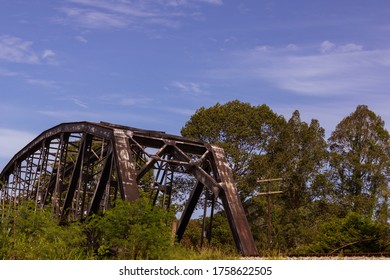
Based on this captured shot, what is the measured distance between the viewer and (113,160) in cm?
2061

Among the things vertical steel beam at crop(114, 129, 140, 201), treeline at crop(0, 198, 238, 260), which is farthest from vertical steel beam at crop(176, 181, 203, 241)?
treeline at crop(0, 198, 238, 260)

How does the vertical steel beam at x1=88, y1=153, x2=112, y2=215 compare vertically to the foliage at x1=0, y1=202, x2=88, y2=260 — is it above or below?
above

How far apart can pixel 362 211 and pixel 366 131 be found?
7.55 metres

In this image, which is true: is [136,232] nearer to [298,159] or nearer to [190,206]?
[190,206]

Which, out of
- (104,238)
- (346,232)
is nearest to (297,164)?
(346,232)

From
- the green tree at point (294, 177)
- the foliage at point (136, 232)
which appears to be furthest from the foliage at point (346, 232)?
the green tree at point (294, 177)

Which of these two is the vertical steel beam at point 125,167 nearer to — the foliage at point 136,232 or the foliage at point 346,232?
the foliage at point 136,232

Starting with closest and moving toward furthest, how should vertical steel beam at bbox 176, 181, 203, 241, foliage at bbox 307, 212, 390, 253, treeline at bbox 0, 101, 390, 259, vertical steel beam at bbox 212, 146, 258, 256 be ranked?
vertical steel beam at bbox 212, 146, 258, 256 → vertical steel beam at bbox 176, 181, 203, 241 → foliage at bbox 307, 212, 390, 253 → treeline at bbox 0, 101, 390, 259

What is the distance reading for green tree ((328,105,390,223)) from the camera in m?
51.4

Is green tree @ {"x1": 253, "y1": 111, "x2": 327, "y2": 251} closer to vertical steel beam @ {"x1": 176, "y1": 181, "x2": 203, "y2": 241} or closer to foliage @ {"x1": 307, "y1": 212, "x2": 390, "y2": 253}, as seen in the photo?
foliage @ {"x1": 307, "y1": 212, "x2": 390, "y2": 253}

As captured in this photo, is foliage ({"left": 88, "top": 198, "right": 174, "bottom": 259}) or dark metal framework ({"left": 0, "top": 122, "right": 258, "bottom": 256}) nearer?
foliage ({"left": 88, "top": 198, "right": 174, "bottom": 259})

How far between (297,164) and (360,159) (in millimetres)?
5602

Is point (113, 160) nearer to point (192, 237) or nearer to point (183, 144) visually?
point (183, 144)
